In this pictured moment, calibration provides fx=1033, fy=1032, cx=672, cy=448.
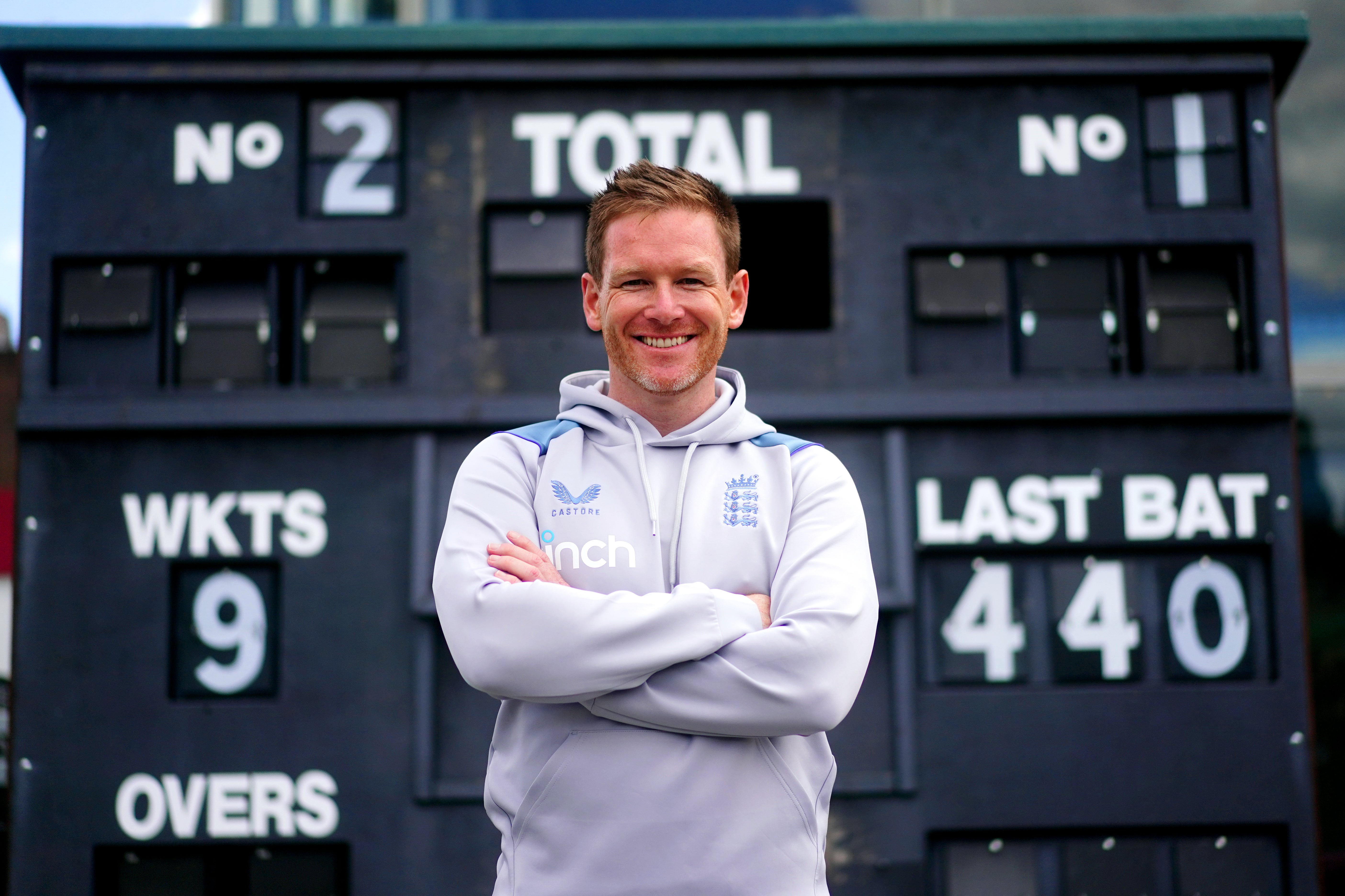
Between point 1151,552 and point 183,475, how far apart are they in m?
3.60

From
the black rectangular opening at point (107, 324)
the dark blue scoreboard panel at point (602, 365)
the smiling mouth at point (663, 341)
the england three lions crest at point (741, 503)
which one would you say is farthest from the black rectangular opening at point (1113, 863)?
the black rectangular opening at point (107, 324)

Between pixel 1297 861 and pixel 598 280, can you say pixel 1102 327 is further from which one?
pixel 598 280

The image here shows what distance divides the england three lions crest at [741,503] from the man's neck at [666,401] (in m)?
0.15

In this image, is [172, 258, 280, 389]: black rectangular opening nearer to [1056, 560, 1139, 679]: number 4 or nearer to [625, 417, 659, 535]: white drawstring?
[625, 417, 659, 535]: white drawstring

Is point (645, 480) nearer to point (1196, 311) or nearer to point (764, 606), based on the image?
point (764, 606)

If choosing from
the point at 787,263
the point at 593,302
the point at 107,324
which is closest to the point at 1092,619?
the point at 787,263

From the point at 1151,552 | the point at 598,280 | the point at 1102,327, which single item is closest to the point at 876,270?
the point at 1102,327

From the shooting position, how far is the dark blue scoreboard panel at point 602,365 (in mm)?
3711

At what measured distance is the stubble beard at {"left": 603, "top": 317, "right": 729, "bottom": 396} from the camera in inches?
68.7

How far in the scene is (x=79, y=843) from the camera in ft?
12.0

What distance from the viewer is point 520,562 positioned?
1.69 metres

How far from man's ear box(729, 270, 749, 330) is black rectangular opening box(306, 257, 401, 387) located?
7.89 ft

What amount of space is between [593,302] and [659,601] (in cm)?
54

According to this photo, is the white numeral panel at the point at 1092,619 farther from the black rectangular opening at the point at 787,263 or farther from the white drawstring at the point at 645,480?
the white drawstring at the point at 645,480
